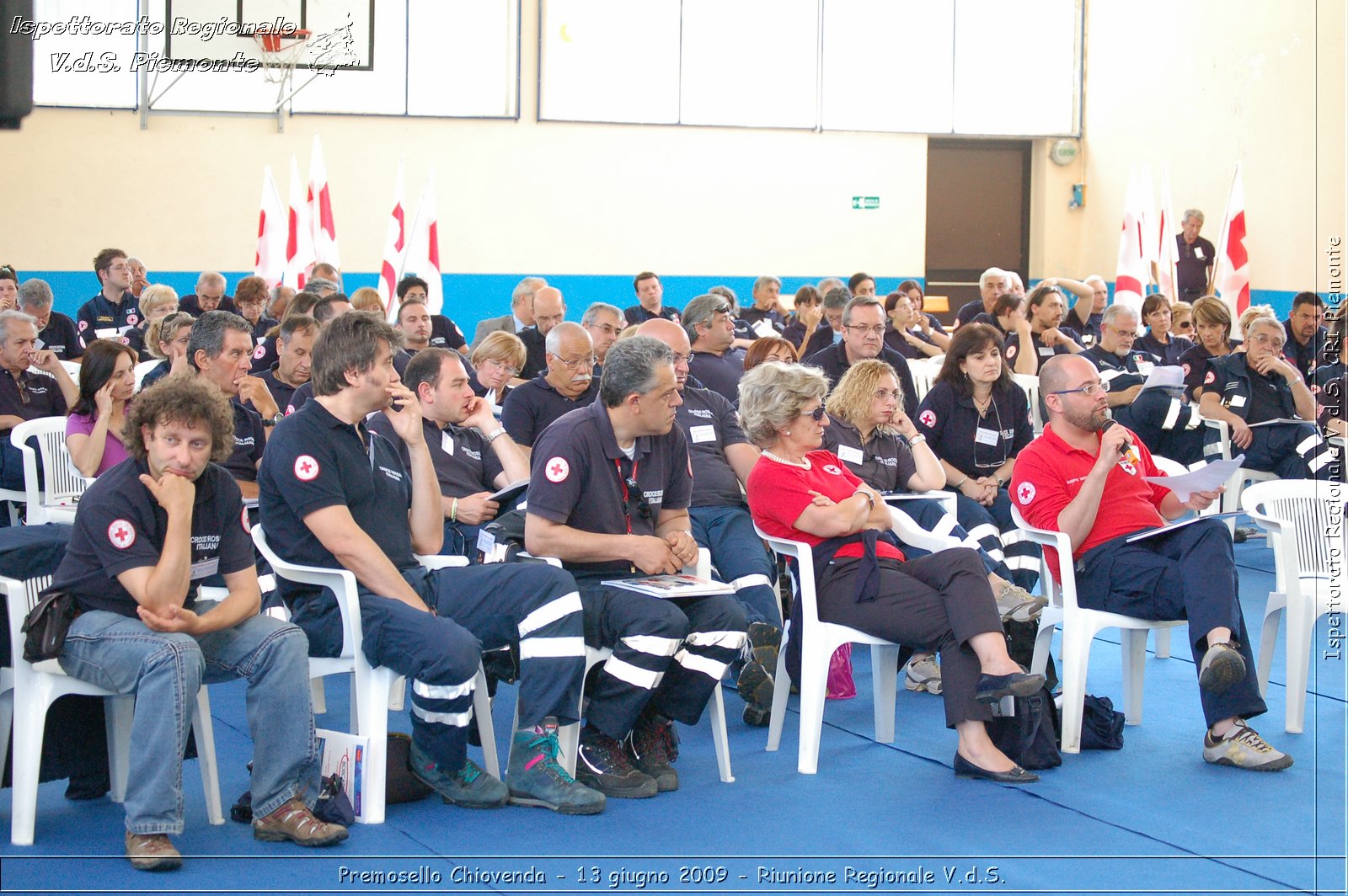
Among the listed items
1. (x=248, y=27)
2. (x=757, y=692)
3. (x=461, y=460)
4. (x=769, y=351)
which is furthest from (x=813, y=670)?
(x=248, y=27)

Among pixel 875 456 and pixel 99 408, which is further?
pixel 875 456

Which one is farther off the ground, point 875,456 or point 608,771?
point 875,456

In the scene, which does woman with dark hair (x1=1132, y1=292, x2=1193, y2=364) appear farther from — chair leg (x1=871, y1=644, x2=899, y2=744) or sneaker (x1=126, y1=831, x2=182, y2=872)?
sneaker (x1=126, y1=831, x2=182, y2=872)

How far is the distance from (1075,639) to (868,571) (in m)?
0.66

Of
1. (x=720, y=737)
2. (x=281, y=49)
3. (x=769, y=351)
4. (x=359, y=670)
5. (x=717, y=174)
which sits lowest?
(x=720, y=737)

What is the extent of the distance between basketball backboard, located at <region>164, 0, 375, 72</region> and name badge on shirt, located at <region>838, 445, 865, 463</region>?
9.94m

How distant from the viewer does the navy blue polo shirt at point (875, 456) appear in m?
4.77

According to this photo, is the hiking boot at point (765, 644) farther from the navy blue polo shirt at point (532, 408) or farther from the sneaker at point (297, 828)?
the sneaker at point (297, 828)

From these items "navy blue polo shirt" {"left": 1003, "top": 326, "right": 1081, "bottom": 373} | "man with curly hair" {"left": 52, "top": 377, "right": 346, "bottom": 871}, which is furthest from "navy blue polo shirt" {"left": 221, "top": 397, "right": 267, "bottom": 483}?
"navy blue polo shirt" {"left": 1003, "top": 326, "right": 1081, "bottom": 373}

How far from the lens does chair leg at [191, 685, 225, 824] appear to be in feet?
10.3

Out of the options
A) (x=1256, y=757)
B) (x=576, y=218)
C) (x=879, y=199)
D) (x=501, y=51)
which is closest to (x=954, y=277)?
→ (x=879, y=199)

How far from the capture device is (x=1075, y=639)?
3.84 metres

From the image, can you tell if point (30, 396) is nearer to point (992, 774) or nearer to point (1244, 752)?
point (992, 774)

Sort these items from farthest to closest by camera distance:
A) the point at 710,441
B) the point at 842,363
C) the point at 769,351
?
the point at 842,363, the point at 769,351, the point at 710,441
